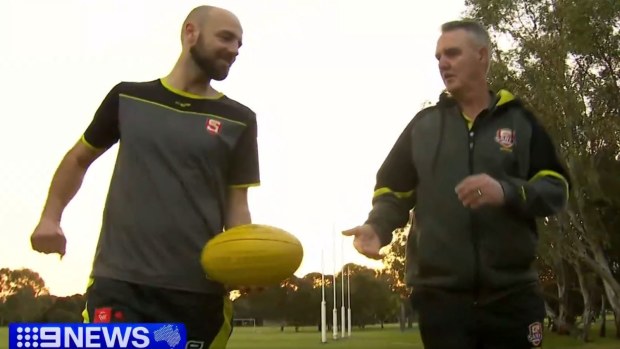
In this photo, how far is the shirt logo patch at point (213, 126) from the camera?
3.77 metres

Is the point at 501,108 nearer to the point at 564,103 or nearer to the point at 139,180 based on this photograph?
the point at 139,180

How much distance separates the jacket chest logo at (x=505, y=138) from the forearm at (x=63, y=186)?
1898mm

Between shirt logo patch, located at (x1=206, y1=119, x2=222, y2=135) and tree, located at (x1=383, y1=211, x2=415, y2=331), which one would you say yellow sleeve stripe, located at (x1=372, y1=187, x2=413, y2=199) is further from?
shirt logo patch, located at (x1=206, y1=119, x2=222, y2=135)

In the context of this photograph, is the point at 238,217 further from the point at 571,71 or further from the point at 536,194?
the point at 571,71

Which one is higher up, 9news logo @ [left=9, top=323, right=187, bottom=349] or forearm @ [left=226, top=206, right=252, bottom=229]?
forearm @ [left=226, top=206, right=252, bottom=229]

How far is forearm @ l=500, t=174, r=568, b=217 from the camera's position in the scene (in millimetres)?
3496

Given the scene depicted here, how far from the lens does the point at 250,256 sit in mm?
3521

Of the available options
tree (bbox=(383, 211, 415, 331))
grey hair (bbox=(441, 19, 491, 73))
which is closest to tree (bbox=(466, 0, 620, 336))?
tree (bbox=(383, 211, 415, 331))

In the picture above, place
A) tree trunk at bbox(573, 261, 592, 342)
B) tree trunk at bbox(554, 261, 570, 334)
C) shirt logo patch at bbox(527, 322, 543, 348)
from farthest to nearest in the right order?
tree trunk at bbox(554, 261, 570, 334) → tree trunk at bbox(573, 261, 592, 342) → shirt logo patch at bbox(527, 322, 543, 348)

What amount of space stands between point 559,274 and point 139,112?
39.3 metres

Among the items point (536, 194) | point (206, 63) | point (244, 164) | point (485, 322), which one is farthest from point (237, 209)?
point (536, 194)

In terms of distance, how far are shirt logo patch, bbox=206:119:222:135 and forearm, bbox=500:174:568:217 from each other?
4.13 ft

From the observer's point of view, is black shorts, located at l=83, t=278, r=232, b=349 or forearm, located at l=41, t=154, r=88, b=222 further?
forearm, located at l=41, t=154, r=88, b=222

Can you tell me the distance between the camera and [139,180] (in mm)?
3684
